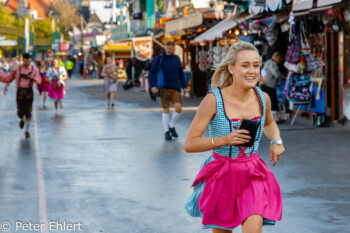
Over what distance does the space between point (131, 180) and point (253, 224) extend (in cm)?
535

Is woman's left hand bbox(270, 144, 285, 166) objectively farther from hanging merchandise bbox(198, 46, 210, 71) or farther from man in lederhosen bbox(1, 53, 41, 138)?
hanging merchandise bbox(198, 46, 210, 71)

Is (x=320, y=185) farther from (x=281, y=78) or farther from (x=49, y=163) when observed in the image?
(x=281, y=78)

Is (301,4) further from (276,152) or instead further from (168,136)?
(276,152)

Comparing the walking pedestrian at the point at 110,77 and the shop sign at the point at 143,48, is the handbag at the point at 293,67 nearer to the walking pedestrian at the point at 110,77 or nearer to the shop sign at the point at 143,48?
the walking pedestrian at the point at 110,77

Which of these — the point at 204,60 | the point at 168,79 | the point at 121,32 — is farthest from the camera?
the point at 121,32

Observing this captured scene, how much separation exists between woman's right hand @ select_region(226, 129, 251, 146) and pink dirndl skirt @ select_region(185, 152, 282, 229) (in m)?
0.27

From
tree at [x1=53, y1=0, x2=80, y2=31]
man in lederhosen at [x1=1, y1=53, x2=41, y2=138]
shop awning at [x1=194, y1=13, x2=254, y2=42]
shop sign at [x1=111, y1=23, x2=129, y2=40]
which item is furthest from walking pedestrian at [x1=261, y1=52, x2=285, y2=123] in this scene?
tree at [x1=53, y1=0, x2=80, y2=31]

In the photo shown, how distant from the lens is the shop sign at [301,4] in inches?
619

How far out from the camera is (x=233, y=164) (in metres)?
4.75

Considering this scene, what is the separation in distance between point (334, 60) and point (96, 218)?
1115 cm

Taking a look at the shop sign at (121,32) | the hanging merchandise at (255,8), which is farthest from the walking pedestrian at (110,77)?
the shop sign at (121,32)

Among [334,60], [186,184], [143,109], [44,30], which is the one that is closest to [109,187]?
[186,184]

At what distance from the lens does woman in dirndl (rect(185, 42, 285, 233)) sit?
464 cm

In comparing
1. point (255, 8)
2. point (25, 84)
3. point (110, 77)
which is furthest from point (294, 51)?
point (110, 77)
